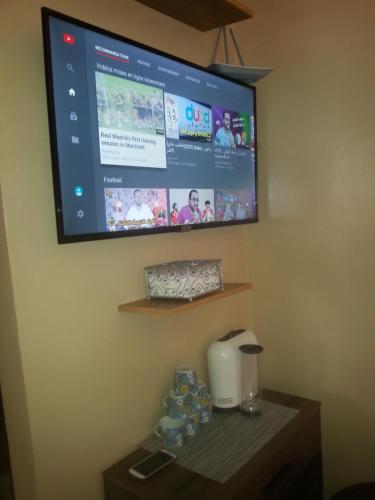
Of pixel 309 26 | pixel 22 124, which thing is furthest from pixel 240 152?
pixel 22 124

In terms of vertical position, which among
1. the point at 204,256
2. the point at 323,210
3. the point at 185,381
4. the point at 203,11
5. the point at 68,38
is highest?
the point at 203,11

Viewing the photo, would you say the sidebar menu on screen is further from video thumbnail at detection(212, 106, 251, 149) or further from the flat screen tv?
video thumbnail at detection(212, 106, 251, 149)

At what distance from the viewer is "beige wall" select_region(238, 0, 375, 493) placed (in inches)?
67.0

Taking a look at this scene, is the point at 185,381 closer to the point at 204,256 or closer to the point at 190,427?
the point at 190,427

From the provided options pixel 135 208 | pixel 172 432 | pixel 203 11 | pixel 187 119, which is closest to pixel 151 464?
pixel 172 432

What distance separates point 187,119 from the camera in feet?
4.97

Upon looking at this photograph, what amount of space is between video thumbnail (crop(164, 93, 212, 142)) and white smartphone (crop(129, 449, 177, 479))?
1126 millimetres

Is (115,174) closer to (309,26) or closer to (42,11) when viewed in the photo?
(42,11)

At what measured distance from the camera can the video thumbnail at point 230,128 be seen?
167 centimetres

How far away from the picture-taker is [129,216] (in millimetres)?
1313

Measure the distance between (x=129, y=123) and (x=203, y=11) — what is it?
668mm

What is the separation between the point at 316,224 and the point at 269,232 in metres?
0.25

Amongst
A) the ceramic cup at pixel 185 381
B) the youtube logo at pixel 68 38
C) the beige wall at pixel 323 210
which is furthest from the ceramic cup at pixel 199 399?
the youtube logo at pixel 68 38

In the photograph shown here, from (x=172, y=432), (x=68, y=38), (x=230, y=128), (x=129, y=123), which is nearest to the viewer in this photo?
(x=68, y=38)
